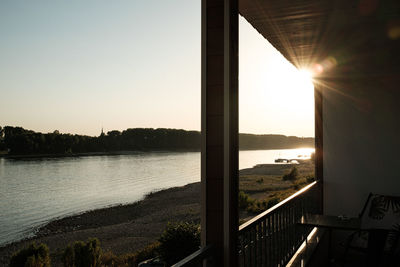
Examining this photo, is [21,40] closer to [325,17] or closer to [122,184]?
[122,184]

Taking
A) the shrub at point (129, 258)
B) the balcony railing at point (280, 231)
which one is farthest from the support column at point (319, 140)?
the shrub at point (129, 258)

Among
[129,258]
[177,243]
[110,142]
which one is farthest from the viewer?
[110,142]

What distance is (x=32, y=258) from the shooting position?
12242mm

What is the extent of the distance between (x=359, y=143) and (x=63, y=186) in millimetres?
38960

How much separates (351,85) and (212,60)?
12.8 ft

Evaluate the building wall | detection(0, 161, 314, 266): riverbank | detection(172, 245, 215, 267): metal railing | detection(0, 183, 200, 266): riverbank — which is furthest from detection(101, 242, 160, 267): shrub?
detection(172, 245, 215, 267): metal railing

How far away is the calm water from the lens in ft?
90.3

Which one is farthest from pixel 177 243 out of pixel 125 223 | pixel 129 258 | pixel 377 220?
pixel 125 223

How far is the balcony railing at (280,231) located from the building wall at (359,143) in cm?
60

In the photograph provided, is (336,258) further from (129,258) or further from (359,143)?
(129,258)

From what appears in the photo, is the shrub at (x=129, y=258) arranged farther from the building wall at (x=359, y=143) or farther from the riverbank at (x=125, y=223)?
the building wall at (x=359, y=143)

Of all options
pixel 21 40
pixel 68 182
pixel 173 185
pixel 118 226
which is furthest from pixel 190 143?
pixel 118 226

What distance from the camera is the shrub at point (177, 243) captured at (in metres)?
8.48

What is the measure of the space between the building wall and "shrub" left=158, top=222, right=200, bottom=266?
14.2 ft
